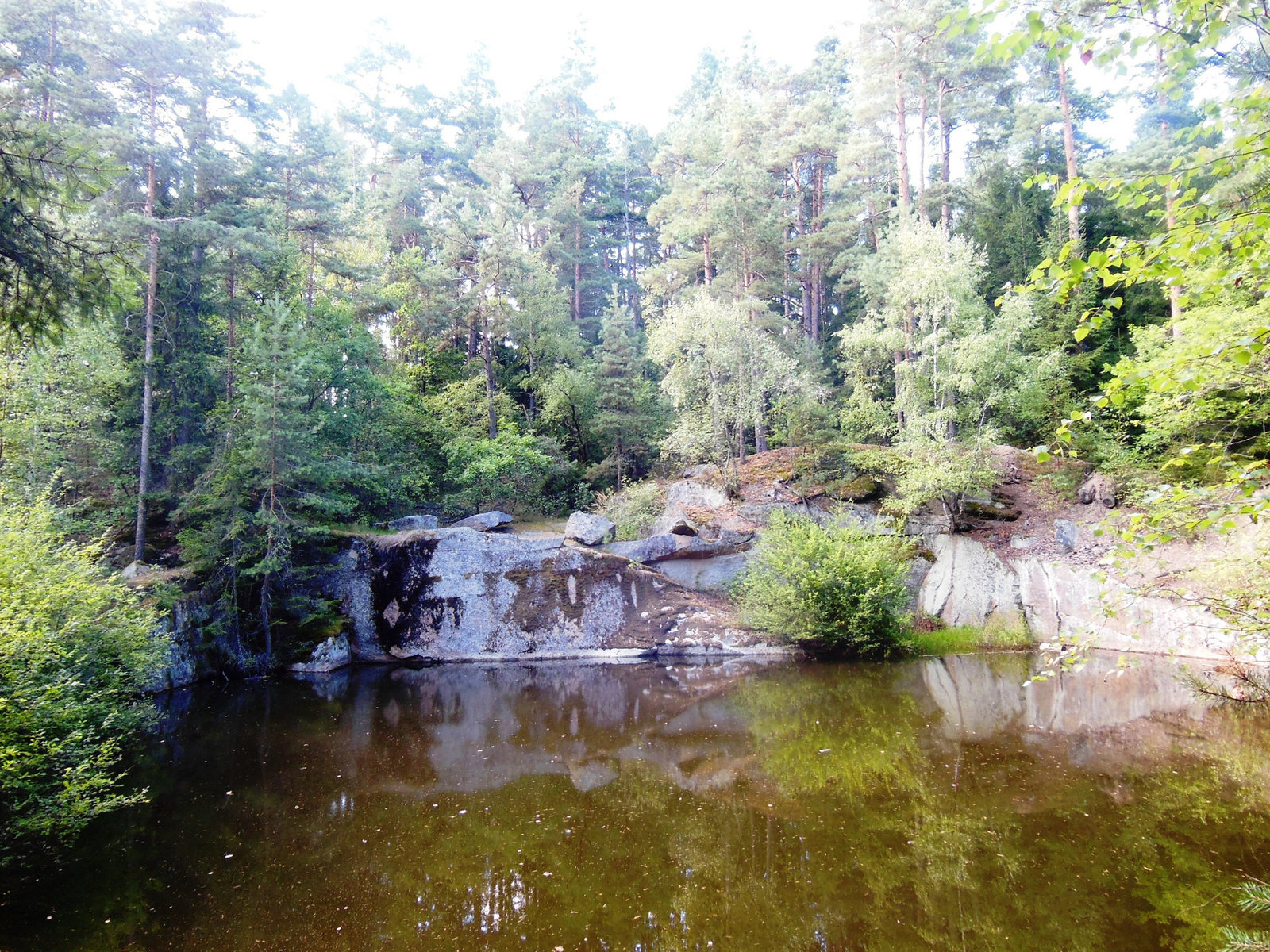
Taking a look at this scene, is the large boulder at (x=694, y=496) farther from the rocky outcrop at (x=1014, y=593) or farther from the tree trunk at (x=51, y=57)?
the tree trunk at (x=51, y=57)

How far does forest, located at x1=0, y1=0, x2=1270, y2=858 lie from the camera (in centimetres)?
1364

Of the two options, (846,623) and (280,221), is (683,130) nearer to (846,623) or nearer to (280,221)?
(280,221)

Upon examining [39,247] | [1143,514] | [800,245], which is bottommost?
[1143,514]

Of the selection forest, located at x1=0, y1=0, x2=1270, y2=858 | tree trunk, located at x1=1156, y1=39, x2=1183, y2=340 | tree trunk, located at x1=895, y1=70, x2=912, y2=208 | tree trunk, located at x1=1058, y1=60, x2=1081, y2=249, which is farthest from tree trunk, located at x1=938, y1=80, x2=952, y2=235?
tree trunk, located at x1=1156, y1=39, x2=1183, y2=340

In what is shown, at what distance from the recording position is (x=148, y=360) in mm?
14125

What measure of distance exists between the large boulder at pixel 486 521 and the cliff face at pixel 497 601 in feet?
5.92

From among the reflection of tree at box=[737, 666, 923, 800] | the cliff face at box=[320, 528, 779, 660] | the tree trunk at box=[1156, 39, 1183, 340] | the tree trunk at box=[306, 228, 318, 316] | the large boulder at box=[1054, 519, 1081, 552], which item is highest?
the tree trunk at box=[306, 228, 318, 316]

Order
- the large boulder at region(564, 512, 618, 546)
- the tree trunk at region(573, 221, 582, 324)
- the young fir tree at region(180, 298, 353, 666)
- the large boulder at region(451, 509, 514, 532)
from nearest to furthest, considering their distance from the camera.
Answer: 1. the young fir tree at region(180, 298, 353, 666)
2. the large boulder at region(564, 512, 618, 546)
3. the large boulder at region(451, 509, 514, 532)
4. the tree trunk at region(573, 221, 582, 324)

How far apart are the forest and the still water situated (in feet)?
7.46

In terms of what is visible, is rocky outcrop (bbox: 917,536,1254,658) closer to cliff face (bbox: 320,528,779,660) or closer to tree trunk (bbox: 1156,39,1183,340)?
cliff face (bbox: 320,528,779,660)

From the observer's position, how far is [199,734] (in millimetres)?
9852

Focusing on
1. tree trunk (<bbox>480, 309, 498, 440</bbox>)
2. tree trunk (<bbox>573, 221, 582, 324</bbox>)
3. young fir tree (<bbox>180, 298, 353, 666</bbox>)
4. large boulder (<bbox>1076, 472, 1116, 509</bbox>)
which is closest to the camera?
young fir tree (<bbox>180, 298, 353, 666</bbox>)

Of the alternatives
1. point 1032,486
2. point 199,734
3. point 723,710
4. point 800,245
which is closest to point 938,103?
point 800,245

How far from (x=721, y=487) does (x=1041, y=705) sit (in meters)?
9.08
